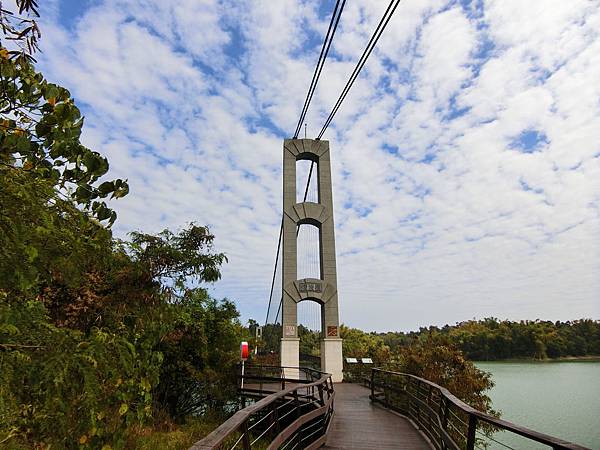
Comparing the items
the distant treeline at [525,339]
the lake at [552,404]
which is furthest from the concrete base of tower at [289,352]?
the distant treeline at [525,339]

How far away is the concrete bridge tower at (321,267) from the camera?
15695 millimetres

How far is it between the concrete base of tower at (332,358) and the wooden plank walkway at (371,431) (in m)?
6.98

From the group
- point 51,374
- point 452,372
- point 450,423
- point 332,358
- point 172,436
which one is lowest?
point 172,436

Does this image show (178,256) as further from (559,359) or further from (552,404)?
(559,359)

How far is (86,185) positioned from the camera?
7.24 feet

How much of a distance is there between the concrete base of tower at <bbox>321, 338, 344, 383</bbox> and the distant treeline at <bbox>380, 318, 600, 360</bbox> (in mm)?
24784

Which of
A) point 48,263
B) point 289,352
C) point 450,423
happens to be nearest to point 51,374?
point 48,263

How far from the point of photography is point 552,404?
19.7 m

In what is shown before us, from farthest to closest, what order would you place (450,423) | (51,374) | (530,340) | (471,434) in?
(530,340)
(450,423)
(471,434)
(51,374)

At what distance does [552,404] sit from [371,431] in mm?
18626

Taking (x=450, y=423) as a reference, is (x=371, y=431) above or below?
below

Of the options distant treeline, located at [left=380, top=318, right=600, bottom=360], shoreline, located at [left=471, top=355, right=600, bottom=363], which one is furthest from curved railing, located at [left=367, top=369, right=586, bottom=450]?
shoreline, located at [left=471, top=355, right=600, bottom=363]

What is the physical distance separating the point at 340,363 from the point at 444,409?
11580 millimetres

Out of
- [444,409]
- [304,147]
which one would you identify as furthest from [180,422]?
[304,147]
